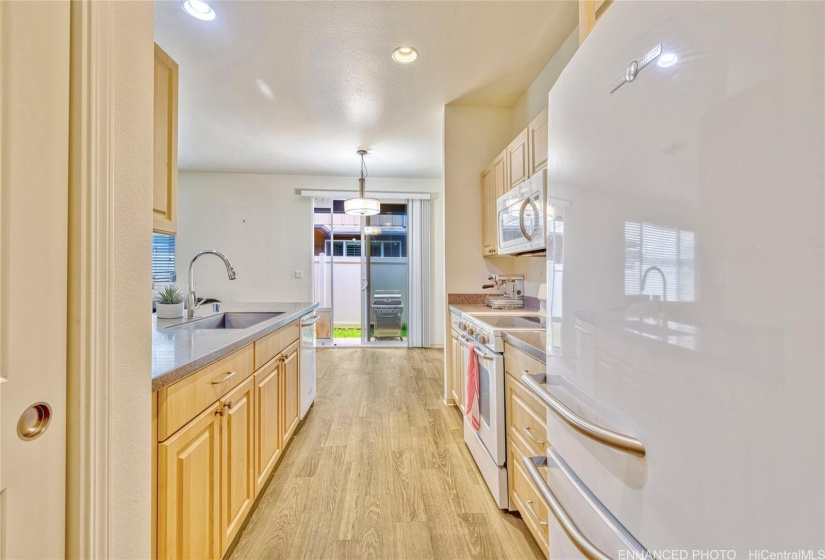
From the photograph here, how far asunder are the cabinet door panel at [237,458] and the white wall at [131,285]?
0.52 meters

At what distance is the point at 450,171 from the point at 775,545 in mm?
2925

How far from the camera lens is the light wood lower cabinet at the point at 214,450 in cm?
92

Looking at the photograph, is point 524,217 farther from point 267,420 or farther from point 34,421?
point 34,421

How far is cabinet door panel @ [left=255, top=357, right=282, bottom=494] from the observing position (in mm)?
1567

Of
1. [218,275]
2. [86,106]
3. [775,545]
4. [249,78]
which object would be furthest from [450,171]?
[218,275]

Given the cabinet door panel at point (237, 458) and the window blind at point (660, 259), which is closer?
the window blind at point (660, 259)

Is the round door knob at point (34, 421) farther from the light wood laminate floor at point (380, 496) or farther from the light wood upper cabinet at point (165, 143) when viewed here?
the light wood laminate floor at point (380, 496)

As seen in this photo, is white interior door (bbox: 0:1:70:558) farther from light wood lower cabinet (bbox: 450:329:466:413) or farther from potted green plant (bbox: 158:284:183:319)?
light wood lower cabinet (bbox: 450:329:466:413)

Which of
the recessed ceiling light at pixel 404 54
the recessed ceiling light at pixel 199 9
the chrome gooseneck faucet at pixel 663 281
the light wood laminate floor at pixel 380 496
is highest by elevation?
the recessed ceiling light at pixel 404 54

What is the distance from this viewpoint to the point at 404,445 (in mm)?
2240

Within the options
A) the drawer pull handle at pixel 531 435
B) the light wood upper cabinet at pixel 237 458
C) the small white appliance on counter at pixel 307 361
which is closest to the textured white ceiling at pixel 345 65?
the small white appliance on counter at pixel 307 361

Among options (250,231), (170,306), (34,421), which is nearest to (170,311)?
(170,306)

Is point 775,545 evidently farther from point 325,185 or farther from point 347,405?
point 325,185

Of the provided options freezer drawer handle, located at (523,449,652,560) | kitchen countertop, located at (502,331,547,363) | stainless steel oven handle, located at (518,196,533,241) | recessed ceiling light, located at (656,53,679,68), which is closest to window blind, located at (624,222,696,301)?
recessed ceiling light, located at (656,53,679,68)
